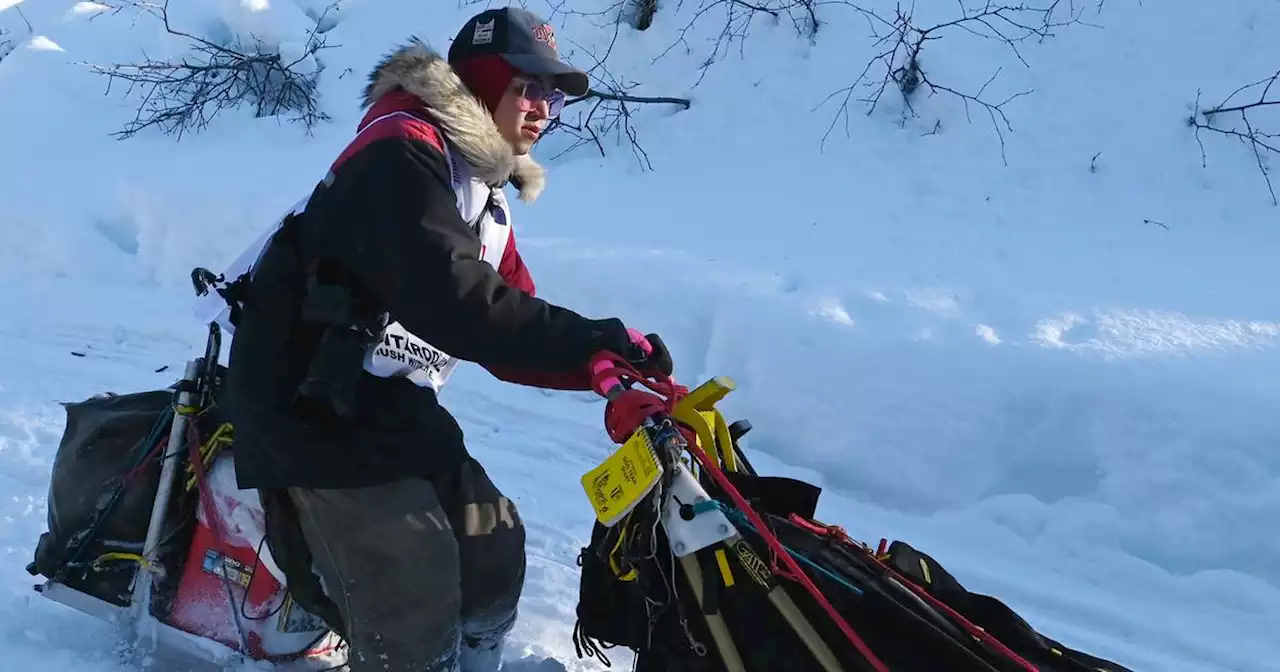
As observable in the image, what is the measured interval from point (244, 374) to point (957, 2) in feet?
21.7

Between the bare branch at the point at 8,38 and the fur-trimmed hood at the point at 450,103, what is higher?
the bare branch at the point at 8,38

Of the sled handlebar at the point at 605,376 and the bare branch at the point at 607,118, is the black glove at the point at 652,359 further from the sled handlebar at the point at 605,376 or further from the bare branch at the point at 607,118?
the bare branch at the point at 607,118

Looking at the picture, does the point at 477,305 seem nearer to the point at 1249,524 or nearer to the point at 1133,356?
the point at 1249,524

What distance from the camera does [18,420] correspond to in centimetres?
388

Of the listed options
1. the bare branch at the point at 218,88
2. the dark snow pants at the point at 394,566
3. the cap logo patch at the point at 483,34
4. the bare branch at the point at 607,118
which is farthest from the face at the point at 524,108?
the bare branch at the point at 218,88

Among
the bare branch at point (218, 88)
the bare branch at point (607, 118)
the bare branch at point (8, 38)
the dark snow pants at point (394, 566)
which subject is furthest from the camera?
the bare branch at point (8, 38)

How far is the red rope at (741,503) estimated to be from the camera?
6.05ft

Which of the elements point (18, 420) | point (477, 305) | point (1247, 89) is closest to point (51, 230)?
point (18, 420)

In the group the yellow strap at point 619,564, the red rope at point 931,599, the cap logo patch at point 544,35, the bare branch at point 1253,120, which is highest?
the bare branch at point 1253,120

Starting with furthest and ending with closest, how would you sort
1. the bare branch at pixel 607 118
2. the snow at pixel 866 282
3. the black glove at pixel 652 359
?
the bare branch at pixel 607 118
the snow at pixel 866 282
the black glove at pixel 652 359

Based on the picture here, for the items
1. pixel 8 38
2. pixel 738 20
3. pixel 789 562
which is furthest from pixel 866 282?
pixel 8 38

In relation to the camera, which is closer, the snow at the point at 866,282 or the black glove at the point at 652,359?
the black glove at the point at 652,359

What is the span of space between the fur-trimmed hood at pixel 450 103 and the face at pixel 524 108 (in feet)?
0.25

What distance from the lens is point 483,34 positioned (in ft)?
7.39
